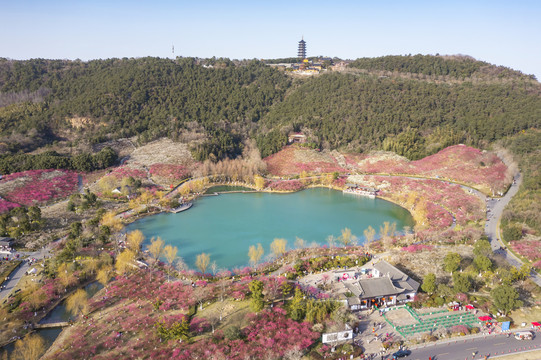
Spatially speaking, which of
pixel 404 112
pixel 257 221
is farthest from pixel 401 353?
pixel 404 112

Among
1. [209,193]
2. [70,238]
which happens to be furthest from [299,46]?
[70,238]

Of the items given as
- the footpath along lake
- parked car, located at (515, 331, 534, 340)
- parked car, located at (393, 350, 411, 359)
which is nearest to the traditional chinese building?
parked car, located at (393, 350, 411, 359)

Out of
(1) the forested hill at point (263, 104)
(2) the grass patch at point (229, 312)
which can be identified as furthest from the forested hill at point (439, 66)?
(2) the grass patch at point (229, 312)

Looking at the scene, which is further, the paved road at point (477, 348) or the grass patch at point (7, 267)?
the grass patch at point (7, 267)

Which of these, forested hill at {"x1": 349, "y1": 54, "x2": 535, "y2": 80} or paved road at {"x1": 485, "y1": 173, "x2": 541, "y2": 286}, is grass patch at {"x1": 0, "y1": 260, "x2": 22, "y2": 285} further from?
forested hill at {"x1": 349, "y1": 54, "x2": 535, "y2": 80}

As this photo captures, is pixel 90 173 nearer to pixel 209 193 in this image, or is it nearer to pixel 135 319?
pixel 209 193

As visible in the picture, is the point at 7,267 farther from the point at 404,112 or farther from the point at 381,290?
the point at 404,112

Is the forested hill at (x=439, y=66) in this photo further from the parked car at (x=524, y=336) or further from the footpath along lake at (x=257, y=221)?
the parked car at (x=524, y=336)
